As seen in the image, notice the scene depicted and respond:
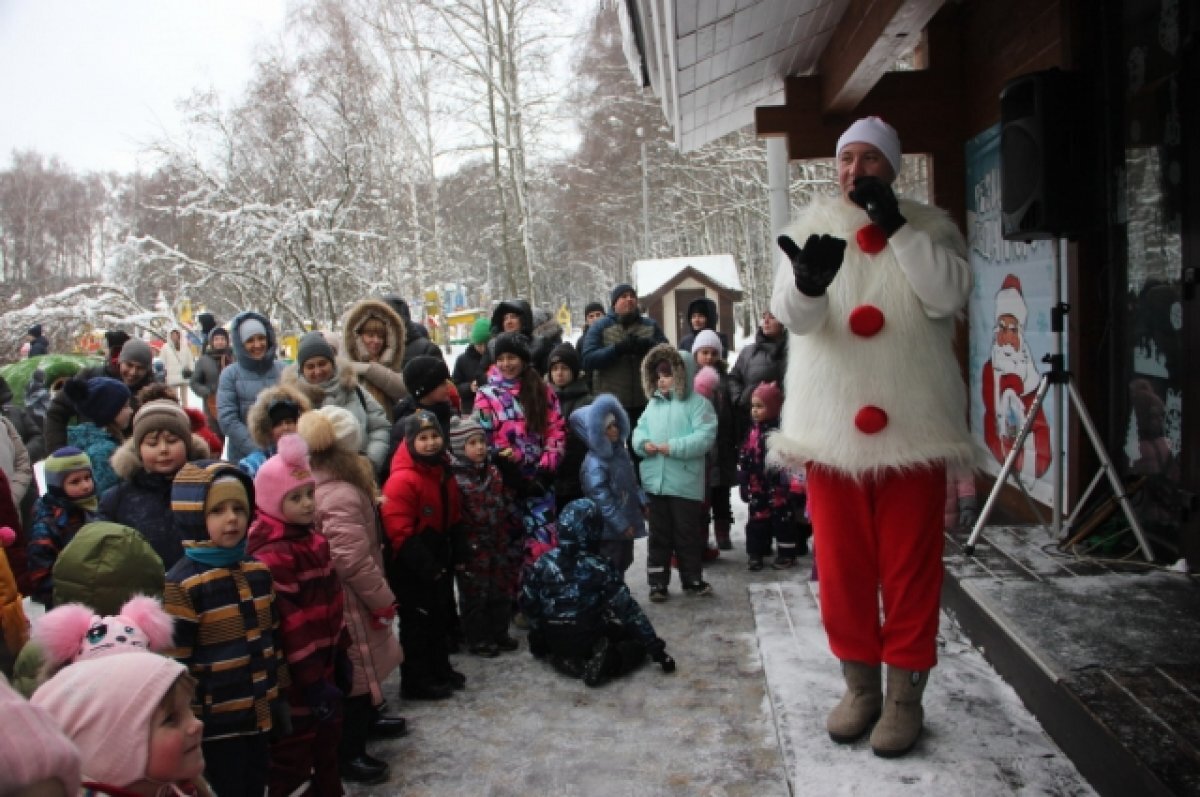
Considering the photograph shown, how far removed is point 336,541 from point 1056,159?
3.49 metres

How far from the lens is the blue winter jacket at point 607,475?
5105mm

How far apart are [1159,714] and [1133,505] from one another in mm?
1981

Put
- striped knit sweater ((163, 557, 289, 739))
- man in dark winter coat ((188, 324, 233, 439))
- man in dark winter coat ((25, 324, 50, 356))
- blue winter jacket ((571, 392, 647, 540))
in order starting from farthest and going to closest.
→ man in dark winter coat ((25, 324, 50, 356))
man in dark winter coat ((188, 324, 233, 439))
blue winter jacket ((571, 392, 647, 540))
striped knit sweater ((163, 557, 289, 739))

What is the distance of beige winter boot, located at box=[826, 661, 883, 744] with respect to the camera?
2.82 m

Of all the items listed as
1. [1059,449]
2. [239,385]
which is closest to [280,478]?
[239,385]

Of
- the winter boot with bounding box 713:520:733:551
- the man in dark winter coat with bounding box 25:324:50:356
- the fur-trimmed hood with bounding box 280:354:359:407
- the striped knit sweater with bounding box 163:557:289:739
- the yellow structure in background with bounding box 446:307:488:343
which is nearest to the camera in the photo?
the striped knit sweater with bounding box 163:557:289:739

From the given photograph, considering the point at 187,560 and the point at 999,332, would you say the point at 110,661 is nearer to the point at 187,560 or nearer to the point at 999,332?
the point at 187,560

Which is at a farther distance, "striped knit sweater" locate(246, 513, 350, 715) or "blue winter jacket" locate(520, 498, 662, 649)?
Result: "blue winter jacket" locate(520, 498, 662, 649)

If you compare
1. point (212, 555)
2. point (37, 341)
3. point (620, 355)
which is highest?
point (37, 341)

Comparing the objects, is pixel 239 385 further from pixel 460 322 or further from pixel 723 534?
pixel 460 322

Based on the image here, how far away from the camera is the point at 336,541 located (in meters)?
3.37

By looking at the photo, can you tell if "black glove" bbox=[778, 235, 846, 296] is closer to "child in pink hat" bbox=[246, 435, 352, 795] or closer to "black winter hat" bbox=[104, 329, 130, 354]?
"child in pink hat" bbox=[246, 435, 352, 795]

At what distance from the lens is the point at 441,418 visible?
4855 mm

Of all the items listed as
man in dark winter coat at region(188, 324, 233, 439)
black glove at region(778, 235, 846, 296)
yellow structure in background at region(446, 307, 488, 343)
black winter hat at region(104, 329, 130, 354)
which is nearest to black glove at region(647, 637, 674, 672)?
black glove at region(778, 235, 846, 296)
